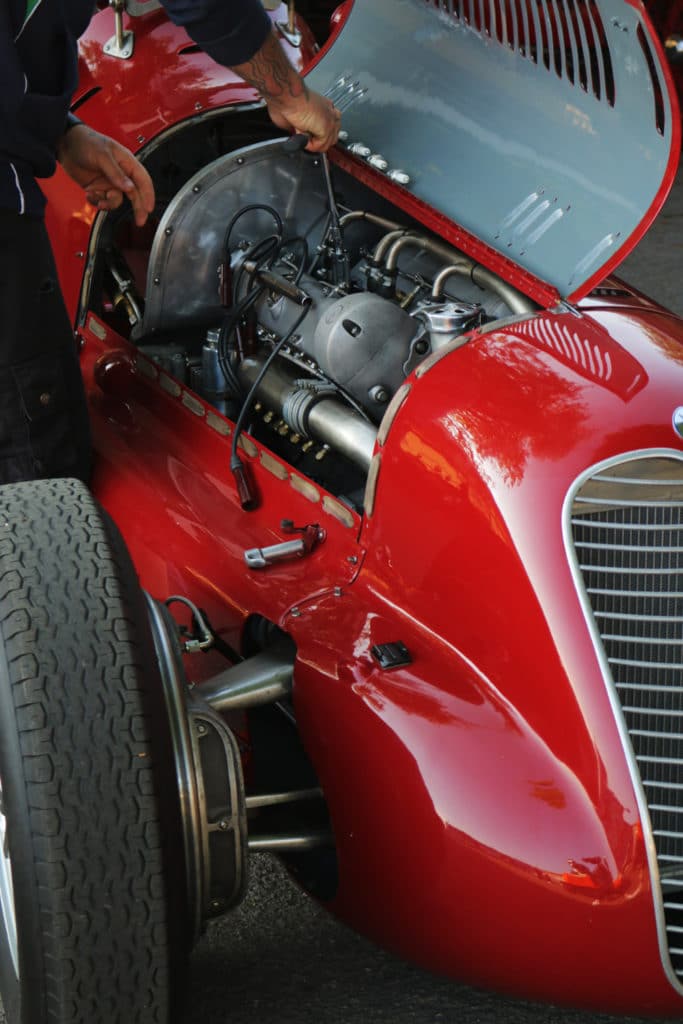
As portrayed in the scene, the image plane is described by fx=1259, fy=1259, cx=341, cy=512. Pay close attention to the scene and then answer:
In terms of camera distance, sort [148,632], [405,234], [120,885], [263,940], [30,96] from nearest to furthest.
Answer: [120,885] < [148,632] < [263,940] < [30,96] < [405,234]

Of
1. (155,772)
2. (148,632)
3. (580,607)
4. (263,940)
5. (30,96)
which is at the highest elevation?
(30,96)

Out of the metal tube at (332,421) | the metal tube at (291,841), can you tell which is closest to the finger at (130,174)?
the metal tube at (332,421)

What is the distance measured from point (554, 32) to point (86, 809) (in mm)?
1835

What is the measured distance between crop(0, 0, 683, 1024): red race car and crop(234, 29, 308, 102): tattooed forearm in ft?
0.62

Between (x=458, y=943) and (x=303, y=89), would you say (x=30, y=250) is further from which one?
(x=458, y=943)

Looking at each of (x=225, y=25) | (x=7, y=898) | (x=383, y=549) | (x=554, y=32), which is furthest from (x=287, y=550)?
(x=554, y=32)

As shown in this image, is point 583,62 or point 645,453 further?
point 583,62

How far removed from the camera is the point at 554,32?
2.57 metres

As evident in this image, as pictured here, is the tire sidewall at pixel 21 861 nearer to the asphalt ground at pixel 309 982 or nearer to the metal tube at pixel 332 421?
the asphalt ground at pixel 309 982

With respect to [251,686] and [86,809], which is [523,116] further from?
[86,809]

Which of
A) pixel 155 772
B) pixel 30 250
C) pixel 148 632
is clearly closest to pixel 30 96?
pixel 30 250

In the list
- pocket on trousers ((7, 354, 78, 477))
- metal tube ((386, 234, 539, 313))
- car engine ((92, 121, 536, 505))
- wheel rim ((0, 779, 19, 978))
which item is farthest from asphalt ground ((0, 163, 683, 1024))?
metal tube ((386, 234, 539, 313))

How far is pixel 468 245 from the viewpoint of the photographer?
2.55 m

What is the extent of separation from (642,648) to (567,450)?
0.32m
